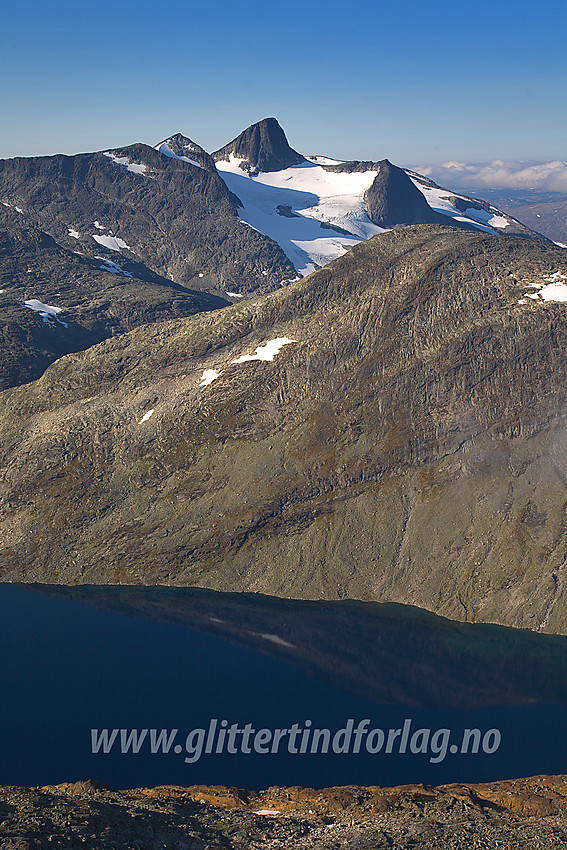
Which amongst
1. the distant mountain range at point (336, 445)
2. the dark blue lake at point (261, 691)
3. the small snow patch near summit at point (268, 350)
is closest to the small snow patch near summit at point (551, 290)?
the distant mountain range at point (336, 445)

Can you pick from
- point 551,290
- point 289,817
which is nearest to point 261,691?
point 289,817

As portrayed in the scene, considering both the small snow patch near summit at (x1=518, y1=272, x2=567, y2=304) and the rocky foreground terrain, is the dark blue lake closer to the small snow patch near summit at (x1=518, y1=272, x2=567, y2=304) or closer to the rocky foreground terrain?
the rocky foreground terrain

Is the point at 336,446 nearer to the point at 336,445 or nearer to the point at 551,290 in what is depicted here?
the point at 336,445

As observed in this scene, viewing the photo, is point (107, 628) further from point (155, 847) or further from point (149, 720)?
point (155, 847)

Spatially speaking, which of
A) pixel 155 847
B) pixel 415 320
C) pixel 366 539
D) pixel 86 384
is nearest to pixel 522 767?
pixel 155 847

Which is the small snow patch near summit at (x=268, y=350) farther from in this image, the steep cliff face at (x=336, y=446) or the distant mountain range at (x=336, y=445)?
the steep cliff face at (x=336, y=446)

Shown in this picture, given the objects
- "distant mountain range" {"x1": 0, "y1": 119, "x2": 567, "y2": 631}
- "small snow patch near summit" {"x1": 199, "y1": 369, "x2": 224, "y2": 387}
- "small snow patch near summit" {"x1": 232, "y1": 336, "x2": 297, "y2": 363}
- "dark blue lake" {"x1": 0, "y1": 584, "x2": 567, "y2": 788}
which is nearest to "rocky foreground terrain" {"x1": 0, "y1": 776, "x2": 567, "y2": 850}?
"dark blue lake" {"x1": 0, "y1": 584, "x2": 567, "y2": 788}

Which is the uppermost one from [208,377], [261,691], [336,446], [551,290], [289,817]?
[551,290]
